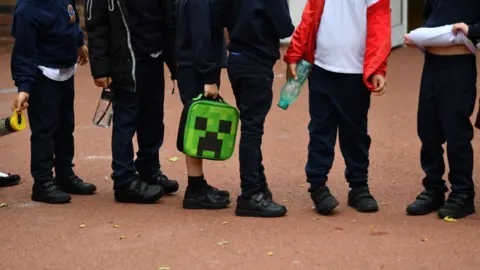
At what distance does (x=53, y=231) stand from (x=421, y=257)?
2.17 metres

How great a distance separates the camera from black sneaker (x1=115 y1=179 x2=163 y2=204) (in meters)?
6.69

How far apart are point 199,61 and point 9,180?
1952 mm

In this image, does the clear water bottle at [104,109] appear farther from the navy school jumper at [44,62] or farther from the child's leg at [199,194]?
the child's leg at [199,194]

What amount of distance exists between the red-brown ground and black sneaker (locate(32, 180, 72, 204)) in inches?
2.5

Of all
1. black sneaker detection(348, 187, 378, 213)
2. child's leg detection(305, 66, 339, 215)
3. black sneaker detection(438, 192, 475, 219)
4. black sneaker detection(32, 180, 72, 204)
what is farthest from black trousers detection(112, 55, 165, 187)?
black sneaker detection(438, 192, 475, 219)

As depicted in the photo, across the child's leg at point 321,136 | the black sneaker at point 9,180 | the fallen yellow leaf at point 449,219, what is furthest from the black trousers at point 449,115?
the black sneaker at point 9,180

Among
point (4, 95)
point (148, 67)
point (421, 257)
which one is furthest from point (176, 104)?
point (421, 257)

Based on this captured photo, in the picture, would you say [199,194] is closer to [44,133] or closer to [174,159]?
[44,133]

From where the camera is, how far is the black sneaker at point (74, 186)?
7027 mm

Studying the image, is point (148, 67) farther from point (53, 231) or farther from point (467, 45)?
point (467, 45)

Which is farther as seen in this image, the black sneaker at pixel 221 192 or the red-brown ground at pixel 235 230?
the black sneaker at pixel 221 192

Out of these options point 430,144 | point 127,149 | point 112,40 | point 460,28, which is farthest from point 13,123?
point 460,28

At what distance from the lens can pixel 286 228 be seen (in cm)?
603

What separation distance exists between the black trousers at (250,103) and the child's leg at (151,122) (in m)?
0.69
